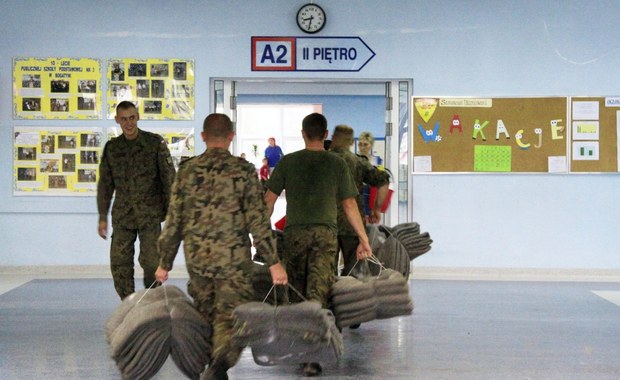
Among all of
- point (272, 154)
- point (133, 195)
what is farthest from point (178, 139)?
point (272, 154)

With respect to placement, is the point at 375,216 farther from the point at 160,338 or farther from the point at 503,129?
the point at 503,129

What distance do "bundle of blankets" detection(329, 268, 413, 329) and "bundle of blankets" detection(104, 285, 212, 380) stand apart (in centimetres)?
122

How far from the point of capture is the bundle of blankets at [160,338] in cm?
455

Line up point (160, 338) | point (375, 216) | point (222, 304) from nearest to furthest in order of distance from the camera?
point (160, 338) < point (222, 304) < point (375, 216)

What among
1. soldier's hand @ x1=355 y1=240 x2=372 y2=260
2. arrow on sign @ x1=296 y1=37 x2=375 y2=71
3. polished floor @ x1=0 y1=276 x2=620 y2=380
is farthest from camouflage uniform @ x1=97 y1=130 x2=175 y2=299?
arrow on sign @ x1=296 y1=37 x2=375 y2=71

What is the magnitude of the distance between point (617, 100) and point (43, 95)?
620cm

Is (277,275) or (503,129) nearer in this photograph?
(277,275)

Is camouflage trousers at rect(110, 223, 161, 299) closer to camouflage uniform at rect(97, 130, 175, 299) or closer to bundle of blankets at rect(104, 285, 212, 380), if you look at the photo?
camouflage uniform at rect(97, 130, 175, 299)

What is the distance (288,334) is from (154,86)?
5971 mm

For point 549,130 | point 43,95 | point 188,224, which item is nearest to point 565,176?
point 549,130

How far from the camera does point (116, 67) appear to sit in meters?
10.2

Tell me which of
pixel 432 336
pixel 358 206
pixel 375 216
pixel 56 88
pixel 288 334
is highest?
pixel 56 88

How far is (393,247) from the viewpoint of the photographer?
684 centimetres

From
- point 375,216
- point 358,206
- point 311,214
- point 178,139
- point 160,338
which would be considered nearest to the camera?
point 160,338
